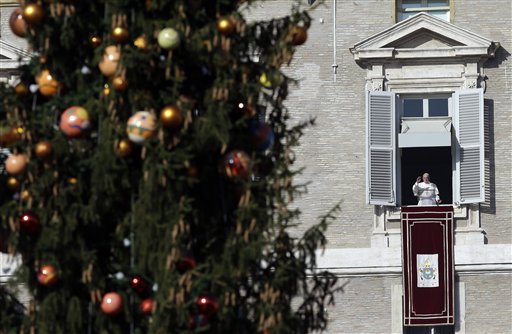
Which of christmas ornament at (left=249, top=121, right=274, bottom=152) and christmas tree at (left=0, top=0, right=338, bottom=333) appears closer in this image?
christmas tree at (left=0, top=0, right=338, bottom=333)

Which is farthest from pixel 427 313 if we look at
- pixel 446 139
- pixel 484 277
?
pixel 446 139

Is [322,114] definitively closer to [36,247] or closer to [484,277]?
[484,277]

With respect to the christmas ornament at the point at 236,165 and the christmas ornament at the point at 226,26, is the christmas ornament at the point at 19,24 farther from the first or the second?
the christmas ornament at the point at 236,165

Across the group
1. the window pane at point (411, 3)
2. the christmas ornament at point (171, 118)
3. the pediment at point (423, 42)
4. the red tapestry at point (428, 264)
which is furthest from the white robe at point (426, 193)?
the christmas ornament at point (171, 118)

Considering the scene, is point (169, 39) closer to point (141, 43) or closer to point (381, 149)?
point (141, 43)

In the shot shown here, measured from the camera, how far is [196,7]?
→ 58.0 feet

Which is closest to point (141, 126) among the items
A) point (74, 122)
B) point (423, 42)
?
point (74, 122)

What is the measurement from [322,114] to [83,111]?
56.5 feet

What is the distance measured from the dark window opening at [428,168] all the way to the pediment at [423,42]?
1929mm

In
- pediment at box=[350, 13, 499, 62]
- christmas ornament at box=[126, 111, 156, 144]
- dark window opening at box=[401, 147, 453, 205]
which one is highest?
pediment at box=[350, 13, 499, 62]

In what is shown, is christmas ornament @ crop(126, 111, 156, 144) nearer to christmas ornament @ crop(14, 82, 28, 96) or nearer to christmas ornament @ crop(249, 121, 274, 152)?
christmas ornament @ crop(249, 121, 274, 152)

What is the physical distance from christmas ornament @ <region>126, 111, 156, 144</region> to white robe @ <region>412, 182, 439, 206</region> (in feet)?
57.4

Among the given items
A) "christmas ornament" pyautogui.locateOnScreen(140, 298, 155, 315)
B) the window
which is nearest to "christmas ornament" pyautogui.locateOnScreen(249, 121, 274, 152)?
"christmas ornament" pyautogui.locateOnScreen(140, 298, 155, 315)

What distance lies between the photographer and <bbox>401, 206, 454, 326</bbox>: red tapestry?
33.6m
